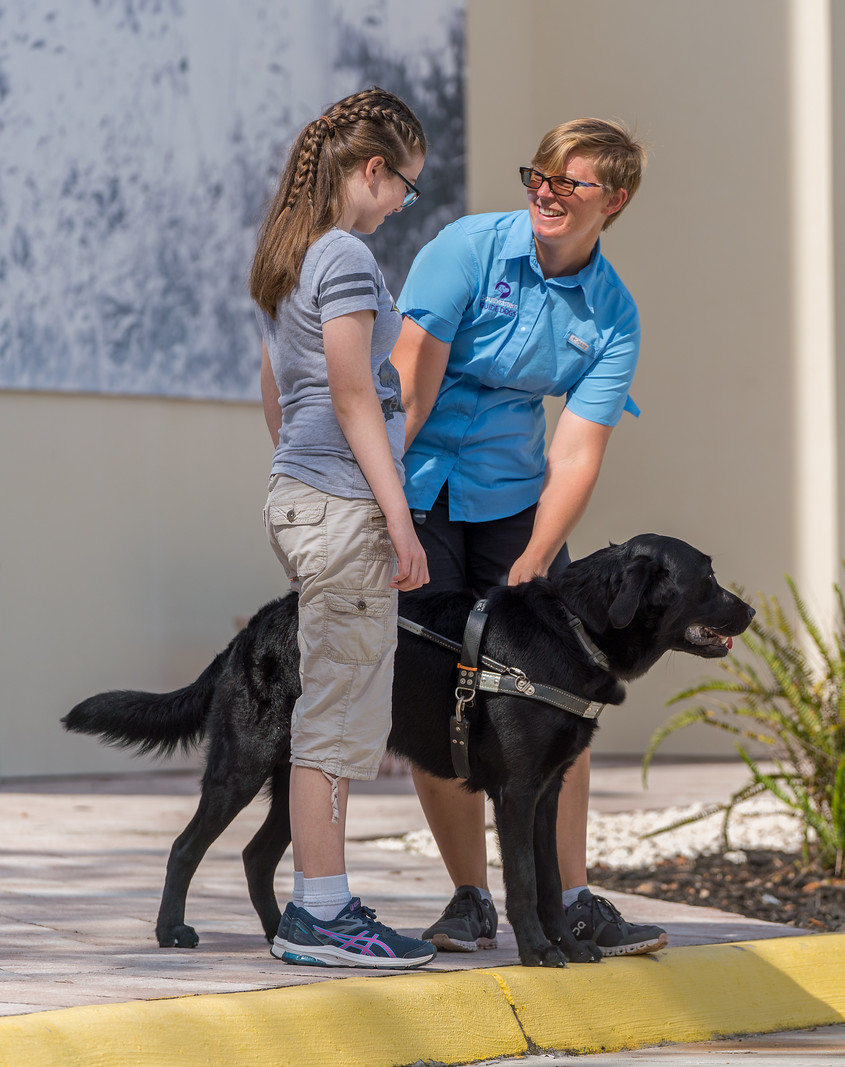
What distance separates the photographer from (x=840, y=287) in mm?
8758

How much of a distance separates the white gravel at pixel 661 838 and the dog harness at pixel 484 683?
2.05m

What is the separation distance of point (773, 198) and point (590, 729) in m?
6.76

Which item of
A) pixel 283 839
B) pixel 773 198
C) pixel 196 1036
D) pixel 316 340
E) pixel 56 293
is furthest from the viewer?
pixel 773 198

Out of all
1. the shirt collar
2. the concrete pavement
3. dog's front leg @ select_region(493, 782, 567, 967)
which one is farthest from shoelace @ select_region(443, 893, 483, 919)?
the shirt collar

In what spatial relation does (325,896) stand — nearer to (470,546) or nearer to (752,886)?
(470,546)

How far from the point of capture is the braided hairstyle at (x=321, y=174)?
295 cm

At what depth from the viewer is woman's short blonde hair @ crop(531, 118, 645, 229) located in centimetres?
340

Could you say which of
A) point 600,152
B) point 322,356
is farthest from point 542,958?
point 600,152

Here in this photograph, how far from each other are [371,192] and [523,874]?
153 centimetres

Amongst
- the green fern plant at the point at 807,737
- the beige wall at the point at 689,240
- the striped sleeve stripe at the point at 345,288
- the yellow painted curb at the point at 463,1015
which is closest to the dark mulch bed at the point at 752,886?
the green fern plant at the point at 807,737

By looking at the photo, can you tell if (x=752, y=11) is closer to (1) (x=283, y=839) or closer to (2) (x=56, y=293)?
(2) (x=56, y=293)

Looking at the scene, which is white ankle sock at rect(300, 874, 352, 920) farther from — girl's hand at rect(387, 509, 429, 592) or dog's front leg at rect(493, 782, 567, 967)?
girl's hand at rect(387, 509, 429, 592)

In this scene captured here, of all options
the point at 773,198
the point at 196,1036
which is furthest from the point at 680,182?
the point at 196,1036

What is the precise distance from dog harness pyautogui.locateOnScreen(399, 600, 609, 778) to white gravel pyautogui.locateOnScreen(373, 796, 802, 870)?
2054 millimetres
